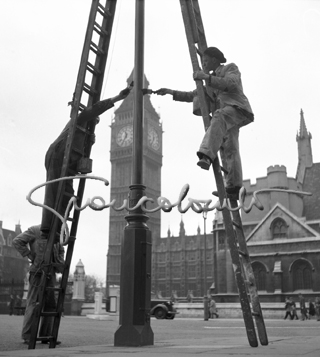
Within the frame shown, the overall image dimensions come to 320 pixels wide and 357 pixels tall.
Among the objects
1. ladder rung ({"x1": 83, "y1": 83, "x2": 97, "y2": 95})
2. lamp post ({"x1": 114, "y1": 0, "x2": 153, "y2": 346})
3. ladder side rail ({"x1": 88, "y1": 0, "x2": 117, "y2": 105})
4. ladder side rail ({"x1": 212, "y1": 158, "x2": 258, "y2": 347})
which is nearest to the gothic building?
ladder side rail ({"x1": 88, "y1": 0, "x2": 117, "y2": 105})

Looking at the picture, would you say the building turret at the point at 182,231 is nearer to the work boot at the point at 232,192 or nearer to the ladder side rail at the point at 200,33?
the ladder side rail at the point at 200,33

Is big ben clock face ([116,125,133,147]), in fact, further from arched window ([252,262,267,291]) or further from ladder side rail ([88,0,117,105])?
ladder side rail ([88,0,117,105])

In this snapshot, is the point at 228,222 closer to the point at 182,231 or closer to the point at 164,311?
the point at 164,311

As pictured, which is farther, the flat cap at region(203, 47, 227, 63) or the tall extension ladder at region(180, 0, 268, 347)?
the flat cap at region(203, 47, 227, 63)

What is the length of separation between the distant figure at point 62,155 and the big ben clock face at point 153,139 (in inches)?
3874

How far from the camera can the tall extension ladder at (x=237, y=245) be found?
3.61 metres

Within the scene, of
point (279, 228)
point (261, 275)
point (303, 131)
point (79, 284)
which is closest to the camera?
point (79, 284)

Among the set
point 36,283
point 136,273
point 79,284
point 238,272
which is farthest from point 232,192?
point 79,284

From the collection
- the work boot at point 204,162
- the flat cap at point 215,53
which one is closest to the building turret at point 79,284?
the flat cap at point 215,53

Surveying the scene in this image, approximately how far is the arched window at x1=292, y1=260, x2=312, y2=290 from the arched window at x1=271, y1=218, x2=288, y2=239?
279cm

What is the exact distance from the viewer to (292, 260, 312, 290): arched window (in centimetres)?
3616

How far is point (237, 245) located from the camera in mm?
3832

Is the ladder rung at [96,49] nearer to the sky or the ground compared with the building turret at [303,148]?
nearer to the ground

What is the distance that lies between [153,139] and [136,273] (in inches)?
4139
